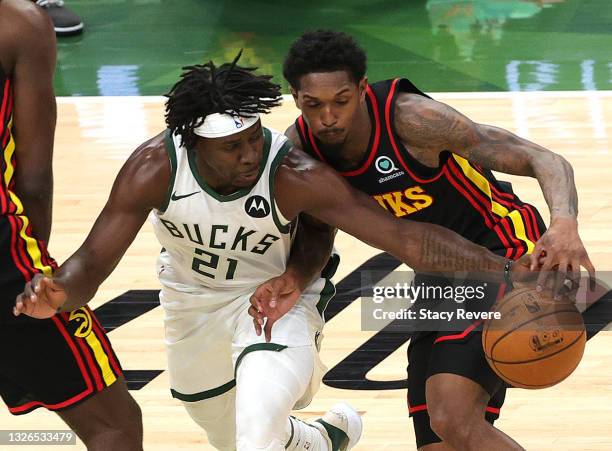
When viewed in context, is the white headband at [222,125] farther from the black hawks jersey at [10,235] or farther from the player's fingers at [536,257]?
the player's fingers at [536,257]

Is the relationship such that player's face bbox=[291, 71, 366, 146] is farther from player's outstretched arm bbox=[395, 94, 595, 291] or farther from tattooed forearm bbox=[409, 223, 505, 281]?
tattooed forearm bbox=[409, 223, 505, 281]

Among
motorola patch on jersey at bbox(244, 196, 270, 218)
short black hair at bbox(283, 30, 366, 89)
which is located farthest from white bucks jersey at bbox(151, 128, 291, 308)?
short black hair at bbox(283, 30, 366, 89)

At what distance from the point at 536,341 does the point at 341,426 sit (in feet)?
4.00

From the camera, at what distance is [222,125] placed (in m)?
3.82

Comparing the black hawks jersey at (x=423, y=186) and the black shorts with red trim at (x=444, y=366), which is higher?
the black hawks jersey at (x=423, y=186)

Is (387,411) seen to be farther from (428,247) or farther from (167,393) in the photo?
(428,247)

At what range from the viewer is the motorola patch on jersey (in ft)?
13.1

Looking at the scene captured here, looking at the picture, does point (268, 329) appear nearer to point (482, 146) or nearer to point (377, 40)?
point (482, 146)

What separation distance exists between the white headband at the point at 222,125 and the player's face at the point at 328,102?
0.72ft

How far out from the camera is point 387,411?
523 cm

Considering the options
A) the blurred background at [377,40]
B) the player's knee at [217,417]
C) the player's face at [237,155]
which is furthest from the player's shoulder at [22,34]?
the blurred background at [377,40]

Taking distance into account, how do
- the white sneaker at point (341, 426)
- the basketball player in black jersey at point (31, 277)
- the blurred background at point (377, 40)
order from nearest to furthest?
the basketball player in black jersey at point (31, 277) < the white sneaker at point (341, 426) < the blurred background at point (377, 40)

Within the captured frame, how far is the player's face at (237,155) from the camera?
3.83 metres

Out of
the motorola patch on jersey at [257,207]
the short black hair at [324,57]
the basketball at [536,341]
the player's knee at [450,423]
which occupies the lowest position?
the player's knee at [450,423]
